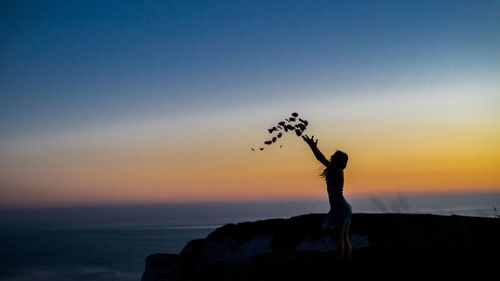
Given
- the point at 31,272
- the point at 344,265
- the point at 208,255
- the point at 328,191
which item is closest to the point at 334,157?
the point at 328,191

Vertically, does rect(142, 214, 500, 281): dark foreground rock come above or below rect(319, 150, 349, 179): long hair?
below

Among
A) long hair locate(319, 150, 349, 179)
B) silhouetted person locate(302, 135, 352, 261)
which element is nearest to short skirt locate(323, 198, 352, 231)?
silhouetted person locate(302, 135, 352, 261)

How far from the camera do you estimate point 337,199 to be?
1080 cm

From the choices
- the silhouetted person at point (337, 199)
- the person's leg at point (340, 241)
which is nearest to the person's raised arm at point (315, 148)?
the silhouetted person at point (337, 199)

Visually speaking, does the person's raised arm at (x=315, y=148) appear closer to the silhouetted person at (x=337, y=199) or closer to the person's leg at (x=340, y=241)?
the silhouetted person at (x=337, y=199)

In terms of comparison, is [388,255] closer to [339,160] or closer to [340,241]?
[340,241]

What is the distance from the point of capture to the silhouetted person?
10508 mm

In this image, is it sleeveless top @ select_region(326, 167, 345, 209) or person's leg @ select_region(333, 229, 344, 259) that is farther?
sleeveless top @ select_region(326, 167, 345, 209)

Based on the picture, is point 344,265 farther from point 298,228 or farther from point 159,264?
point 159,264

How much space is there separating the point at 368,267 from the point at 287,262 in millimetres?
2445

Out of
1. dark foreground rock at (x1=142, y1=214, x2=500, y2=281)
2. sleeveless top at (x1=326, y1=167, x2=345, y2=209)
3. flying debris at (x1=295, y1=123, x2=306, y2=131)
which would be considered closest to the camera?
flying debris at (x1=295, y1=123, x2=306, y2=131)

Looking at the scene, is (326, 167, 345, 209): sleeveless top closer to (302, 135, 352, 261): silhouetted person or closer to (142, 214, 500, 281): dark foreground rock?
(302, 135, 352, 261): silhouetted person

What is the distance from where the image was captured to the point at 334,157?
10.8m

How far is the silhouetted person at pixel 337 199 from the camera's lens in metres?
10.5
